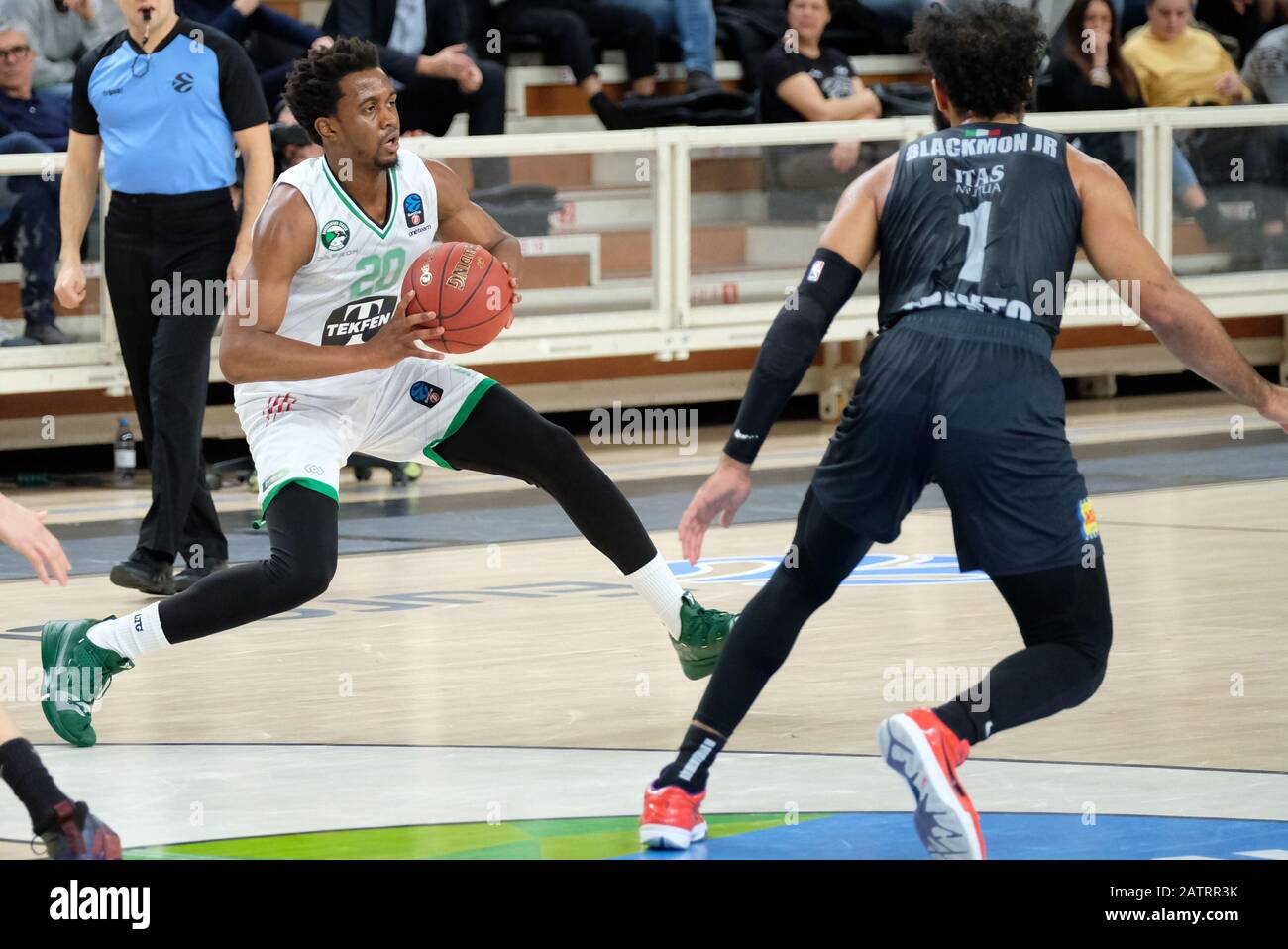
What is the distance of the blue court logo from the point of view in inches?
339

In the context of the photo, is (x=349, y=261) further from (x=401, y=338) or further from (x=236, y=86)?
(x=236, y=86)

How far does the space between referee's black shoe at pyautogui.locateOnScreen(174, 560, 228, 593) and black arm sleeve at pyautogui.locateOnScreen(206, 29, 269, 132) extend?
162 centimetres

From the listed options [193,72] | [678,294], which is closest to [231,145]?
[193,72]

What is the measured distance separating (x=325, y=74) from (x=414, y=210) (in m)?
0.45

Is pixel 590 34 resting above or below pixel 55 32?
below

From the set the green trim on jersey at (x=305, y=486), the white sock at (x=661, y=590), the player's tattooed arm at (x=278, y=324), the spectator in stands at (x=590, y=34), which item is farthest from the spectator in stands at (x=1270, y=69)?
the green trim on jersey at (x=305, y=486)

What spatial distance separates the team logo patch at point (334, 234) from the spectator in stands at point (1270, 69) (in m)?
11.1

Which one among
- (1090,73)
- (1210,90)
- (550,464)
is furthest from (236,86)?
(1210,90)

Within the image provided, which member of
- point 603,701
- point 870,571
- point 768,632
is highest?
point 768,632

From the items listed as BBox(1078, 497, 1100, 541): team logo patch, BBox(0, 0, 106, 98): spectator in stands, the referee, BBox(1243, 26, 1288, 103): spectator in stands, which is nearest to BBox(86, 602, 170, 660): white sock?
the referee

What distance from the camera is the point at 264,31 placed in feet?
41.9

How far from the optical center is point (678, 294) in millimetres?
12984

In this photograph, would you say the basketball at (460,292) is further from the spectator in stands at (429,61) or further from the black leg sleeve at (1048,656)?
the spectator in stands at (429,61)
